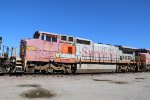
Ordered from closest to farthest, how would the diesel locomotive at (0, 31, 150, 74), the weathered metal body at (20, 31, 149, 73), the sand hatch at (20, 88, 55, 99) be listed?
the sand hatch at (20, 88, 55, 99)
the diesel locomotive at (0, 31, 150, 74)
the weathered metal body at (20, 31, 149, 73)

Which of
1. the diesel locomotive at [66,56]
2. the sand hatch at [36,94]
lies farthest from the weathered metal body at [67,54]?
the sand hatch at [36,94]

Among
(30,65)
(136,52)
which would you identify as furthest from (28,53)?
(136,52)

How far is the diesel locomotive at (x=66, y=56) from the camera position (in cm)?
1870

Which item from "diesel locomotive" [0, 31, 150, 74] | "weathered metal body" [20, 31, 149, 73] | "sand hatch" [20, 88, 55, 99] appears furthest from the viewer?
"weathered metal body" [20, 31, 149, 73]

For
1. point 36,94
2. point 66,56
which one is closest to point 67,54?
point 66,56

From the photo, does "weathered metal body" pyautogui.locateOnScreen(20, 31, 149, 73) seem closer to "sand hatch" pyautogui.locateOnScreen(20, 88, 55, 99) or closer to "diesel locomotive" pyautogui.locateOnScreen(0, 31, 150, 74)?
"diesel locomotive" pyautogui.locateOnScreen(0, 31, 150, 74)

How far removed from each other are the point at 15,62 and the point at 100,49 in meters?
10.1

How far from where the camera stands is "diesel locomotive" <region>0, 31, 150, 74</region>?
18.7 metres

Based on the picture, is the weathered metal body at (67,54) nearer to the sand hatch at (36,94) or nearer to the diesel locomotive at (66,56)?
the diesel locomotive at (66,56)

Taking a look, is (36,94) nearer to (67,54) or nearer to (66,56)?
(66,56)

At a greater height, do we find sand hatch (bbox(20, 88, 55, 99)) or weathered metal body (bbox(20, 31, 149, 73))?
weathered metal body (bbox(20, 31, 149, 73))

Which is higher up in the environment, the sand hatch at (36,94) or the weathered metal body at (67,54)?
the weathered metal body at (67,54)

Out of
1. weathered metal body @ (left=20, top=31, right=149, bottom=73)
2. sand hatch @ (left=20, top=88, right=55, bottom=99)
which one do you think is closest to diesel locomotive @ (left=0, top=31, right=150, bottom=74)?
weathered metal body @ (left=20, top=31, right=149, bottom=73)

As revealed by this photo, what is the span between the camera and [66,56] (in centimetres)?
2119
